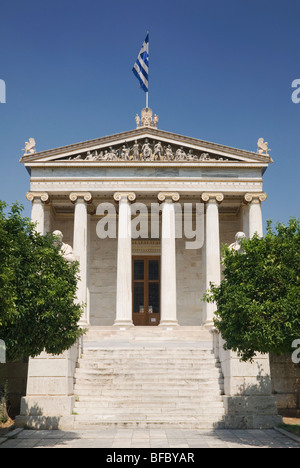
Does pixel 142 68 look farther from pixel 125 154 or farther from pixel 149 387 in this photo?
pixel 149 387

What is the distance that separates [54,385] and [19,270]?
624 cm

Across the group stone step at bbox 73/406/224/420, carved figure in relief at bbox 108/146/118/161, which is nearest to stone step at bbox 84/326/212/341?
stone step at bbox 73/406/224/420

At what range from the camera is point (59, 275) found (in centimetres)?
1673

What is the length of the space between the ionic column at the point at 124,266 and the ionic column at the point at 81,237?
76.3 inches

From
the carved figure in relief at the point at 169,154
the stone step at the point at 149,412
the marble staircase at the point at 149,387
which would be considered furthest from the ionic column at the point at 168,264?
the stone step at the point at 149,412

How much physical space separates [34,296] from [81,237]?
58.9 feet

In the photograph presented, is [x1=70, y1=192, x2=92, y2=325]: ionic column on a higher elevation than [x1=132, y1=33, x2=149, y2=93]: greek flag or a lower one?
lower

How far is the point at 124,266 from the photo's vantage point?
32.6m

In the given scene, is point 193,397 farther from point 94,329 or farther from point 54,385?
point 94,329

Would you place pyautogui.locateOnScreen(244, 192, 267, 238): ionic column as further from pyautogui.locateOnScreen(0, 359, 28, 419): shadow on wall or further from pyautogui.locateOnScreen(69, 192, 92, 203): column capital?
pyautogui.locateOnScreen(0, 359, 28, 419): shadow on wall

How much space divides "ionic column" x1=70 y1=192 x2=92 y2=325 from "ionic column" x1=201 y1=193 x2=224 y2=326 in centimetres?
707

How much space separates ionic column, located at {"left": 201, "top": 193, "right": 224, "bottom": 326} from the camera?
32938 mm

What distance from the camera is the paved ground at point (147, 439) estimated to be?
14742 mm
